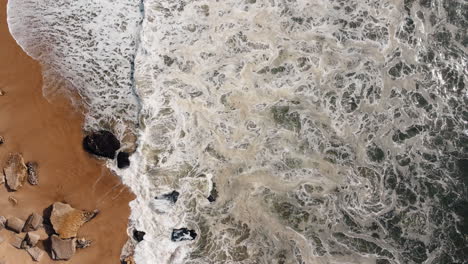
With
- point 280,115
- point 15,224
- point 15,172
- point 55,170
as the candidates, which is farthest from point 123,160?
point 280,115

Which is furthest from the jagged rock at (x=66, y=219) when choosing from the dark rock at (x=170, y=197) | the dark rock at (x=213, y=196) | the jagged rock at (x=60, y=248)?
the dark rock at (x=213, y=196)

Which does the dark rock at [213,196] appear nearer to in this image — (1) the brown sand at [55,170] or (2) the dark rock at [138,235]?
(2) the dark rock at [138,235]

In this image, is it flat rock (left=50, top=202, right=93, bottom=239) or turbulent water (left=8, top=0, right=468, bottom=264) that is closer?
flat rock (left=50, top=202, right=93, bottom=239)

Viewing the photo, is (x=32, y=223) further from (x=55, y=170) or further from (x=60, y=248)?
(x=55, y=170)

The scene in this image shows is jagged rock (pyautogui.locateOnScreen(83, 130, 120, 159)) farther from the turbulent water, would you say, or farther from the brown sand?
the turbulent water

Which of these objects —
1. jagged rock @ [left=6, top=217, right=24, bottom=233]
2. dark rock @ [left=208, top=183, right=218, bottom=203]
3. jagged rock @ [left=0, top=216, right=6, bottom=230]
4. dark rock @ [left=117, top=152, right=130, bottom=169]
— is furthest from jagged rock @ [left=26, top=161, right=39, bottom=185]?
dark rock @ [left=208, top=183, right=218, bottom=203]

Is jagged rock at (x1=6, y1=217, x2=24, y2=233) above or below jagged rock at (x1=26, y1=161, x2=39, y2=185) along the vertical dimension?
below
